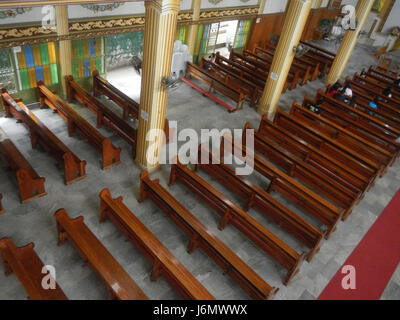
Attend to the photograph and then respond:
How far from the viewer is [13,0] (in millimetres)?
3793

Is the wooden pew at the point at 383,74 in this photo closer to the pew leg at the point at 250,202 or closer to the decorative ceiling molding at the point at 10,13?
the pew leg at the point at 250,202

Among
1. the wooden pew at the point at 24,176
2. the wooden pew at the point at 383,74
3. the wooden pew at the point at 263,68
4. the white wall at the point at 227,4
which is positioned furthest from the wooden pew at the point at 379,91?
the wooden pew at the point at 24,176

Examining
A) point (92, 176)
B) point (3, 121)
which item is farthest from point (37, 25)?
point (92, 176)

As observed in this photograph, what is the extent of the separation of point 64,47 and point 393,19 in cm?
1904

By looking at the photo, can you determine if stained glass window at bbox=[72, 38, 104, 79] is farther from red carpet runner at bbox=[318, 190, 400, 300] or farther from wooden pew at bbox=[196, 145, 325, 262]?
red carpet runner at bbox=[318, 190, 400, 300]

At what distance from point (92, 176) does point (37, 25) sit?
4058 millimetres

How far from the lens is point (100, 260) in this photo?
493 cm

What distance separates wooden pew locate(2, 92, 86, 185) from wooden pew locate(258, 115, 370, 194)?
4951mm

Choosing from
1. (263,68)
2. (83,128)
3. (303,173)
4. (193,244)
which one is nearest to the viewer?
(193,244)

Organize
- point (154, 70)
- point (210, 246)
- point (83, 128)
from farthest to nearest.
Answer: point (83, 128)
point (154, 70)
point (210, 246)

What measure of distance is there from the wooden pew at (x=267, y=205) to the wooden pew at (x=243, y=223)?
539 millimetres

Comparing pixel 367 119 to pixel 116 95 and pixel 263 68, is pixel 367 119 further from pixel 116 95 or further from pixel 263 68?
pixel 116 95

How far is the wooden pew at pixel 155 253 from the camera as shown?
483 cm

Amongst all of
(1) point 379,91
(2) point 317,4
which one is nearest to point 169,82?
(1) point 379,91
